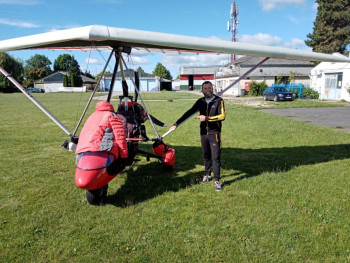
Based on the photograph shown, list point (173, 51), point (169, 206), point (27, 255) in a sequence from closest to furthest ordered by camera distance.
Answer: point (27, 255) < point (169, 206) < point (173, 51)

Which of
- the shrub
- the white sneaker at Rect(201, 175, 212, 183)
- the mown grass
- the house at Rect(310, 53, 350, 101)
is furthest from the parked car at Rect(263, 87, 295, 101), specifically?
the white sneaker at Rect(201, 175, 212, 183)

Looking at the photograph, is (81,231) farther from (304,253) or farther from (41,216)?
(304,253)

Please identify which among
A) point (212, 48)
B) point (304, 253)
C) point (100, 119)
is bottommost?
point (304, 253)

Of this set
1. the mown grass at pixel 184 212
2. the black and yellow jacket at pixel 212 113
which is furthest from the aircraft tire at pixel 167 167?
the black and yellow jacket at pixel 212 113

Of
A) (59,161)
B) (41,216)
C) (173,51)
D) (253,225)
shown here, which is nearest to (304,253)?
(253,225)

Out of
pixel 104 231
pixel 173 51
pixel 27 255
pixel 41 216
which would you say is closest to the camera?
pixel 27 255

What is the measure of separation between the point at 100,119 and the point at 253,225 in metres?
2.96

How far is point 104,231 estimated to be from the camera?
382cm

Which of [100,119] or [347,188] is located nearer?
A: [100,119]

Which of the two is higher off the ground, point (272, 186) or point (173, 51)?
point (173, 51)

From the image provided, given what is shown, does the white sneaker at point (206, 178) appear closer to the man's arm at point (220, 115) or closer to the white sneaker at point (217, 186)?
the white sneaker at point (217, 186)

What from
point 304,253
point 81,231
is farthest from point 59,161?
point 304,253

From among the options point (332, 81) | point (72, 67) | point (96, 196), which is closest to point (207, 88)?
point (96, 196)

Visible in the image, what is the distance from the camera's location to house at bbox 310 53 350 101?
90.7ft
